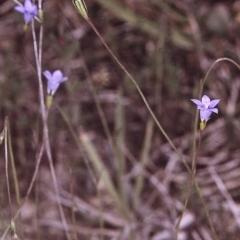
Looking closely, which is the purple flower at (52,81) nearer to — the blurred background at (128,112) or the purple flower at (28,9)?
the purple flower at (28,9)

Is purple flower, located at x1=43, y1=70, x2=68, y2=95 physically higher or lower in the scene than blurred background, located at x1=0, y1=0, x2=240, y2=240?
higher

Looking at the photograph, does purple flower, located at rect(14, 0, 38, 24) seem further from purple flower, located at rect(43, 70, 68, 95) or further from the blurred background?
the blurred background

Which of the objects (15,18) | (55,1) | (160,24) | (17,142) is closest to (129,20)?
(160,24)

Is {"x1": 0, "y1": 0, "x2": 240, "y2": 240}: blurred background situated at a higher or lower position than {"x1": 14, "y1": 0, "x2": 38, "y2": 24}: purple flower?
lower

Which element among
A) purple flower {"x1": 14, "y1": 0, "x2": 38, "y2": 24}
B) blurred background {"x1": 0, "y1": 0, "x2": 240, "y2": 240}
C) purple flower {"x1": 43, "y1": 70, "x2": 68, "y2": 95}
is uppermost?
purple flower {"x1": 14, "y1": 0, "x2": 38, "y2": 24}

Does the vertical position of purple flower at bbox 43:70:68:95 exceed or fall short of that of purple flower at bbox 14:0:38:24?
it falls short

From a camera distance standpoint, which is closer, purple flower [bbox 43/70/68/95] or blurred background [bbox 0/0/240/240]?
purple flower [bbox 43/70/68/95]

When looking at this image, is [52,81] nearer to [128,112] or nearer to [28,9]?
[28,9]

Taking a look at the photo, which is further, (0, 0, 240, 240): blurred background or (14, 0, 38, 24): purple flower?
(0, 0, 240, 240): blurred background

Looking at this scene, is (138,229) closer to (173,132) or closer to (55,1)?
(173,132)

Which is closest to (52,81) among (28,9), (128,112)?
(28,9)

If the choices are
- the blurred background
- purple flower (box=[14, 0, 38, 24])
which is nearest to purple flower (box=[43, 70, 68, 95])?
purple flower (box=[14, 0, 38, 24])
